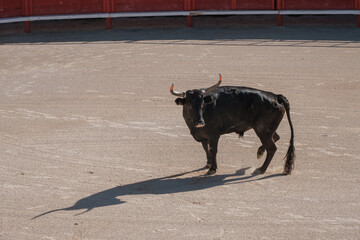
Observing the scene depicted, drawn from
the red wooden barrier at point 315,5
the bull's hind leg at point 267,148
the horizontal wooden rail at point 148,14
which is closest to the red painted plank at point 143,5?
the horizontal wooden rail at point 148,14

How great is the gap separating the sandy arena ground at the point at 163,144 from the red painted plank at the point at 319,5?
1.18 meters

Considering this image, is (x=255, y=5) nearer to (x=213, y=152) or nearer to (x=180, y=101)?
(x=213, y=152)

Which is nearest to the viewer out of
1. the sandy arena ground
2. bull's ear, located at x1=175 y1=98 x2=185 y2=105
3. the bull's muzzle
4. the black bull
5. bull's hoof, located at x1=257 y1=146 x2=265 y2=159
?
the sandy arena ground

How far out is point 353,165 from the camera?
28.2 ft

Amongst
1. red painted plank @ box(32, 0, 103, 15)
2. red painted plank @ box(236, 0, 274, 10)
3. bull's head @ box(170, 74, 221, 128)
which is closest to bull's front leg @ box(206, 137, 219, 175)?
bull's head @ box(170, 74, 221, 128)

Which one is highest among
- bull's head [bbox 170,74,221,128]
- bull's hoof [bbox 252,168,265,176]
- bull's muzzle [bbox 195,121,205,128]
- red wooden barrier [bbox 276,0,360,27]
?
red wooden barrier [bbox 276,0,360,27]

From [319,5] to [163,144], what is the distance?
32.2 ft

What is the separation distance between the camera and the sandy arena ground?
22.4 ft

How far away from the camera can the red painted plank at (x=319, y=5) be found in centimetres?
1791

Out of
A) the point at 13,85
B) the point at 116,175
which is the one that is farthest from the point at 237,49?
the point at 116,175

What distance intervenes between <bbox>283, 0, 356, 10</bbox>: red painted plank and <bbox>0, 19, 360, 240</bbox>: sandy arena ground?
3.89 ft

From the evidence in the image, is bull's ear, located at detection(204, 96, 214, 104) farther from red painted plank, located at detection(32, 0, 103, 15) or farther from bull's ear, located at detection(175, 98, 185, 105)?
red painted plank, located at detection(32, 0, 103, 15)

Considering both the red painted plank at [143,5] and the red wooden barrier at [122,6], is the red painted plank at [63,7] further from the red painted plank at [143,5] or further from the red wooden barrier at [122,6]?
the red painted plank at [143,5]

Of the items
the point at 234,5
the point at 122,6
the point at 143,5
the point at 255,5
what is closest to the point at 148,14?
the point at 143,5
